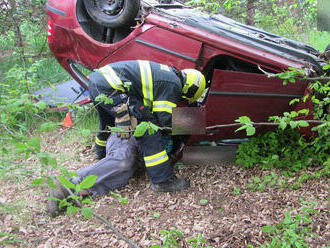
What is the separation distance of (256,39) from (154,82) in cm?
110

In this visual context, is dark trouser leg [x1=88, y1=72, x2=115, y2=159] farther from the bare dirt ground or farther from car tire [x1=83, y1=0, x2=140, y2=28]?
car tire [x1=83, y1=0, x2=140, y2=28]

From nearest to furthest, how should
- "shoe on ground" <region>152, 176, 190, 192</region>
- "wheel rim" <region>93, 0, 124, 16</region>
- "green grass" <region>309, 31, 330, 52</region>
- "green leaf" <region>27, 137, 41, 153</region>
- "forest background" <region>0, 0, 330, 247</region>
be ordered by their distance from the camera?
"green leaf" <region>27, 137, 41, 153</region>, "forest background" <region>0, 0, 330, 247</region>, "shoe on ground" <region>152, 176, 190, 192</region>, "wheel rim" <region>93, 0, 124, 16</region>, "green grass" <region>309, 31, 330, 52</region>

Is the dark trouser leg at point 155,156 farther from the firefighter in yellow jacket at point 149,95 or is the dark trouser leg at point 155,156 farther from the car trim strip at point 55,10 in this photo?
the car trim strip at point 55,10

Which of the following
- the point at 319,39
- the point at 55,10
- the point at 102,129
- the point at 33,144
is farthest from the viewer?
the point at 319,39

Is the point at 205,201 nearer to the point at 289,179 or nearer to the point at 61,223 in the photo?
the point at 289,179

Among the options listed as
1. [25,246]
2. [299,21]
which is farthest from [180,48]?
[299,21]

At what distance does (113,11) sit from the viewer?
3.56 metres

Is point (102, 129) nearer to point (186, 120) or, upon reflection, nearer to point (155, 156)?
point (155, 156)

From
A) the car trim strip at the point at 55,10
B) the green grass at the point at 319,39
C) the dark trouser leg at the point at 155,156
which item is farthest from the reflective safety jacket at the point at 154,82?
the green grass at the point at 319,39

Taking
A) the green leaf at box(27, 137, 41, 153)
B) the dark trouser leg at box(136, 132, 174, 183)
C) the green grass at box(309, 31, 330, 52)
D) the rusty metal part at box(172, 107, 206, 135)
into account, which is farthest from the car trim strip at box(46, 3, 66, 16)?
the green grass at box(309, 31, 330, 52)

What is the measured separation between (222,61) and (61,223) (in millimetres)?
2190

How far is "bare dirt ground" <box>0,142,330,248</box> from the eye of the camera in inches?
94.6

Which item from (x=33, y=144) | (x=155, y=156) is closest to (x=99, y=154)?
(x=155, y=156)

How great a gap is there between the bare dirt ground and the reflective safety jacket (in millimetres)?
692
